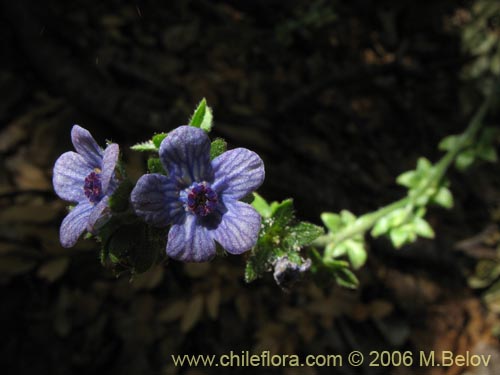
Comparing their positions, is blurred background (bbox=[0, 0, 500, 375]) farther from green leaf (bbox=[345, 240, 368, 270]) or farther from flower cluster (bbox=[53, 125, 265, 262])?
flower cluster (bbox=[53, 125, 265, 262])

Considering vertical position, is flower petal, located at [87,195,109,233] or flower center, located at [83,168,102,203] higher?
flower center, located at [83,168,102,203]

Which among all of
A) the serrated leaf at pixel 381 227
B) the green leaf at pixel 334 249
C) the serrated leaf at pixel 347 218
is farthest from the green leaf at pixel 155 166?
the serrated leaf at pixel 381 227

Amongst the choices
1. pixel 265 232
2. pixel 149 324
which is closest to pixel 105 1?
pixel 149 324

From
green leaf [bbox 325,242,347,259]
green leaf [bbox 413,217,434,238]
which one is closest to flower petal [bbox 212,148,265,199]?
green leaf [bbox 325,242,347,259]

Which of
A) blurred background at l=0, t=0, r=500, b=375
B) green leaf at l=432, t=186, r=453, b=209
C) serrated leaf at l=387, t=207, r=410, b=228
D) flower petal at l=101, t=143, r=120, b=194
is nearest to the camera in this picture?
flower petal at l=101, t=143, r=120, b=194

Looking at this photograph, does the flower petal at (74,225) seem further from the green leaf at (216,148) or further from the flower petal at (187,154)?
the green leaf at (216,148)

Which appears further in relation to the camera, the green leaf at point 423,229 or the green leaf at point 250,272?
the green leaf at point 423,229

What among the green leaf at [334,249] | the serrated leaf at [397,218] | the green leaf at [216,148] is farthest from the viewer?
the serrated leaf at [397,218]

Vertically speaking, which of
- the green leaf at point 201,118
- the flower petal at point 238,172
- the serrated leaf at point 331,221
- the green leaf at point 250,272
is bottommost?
the green leaf at point 250,272
